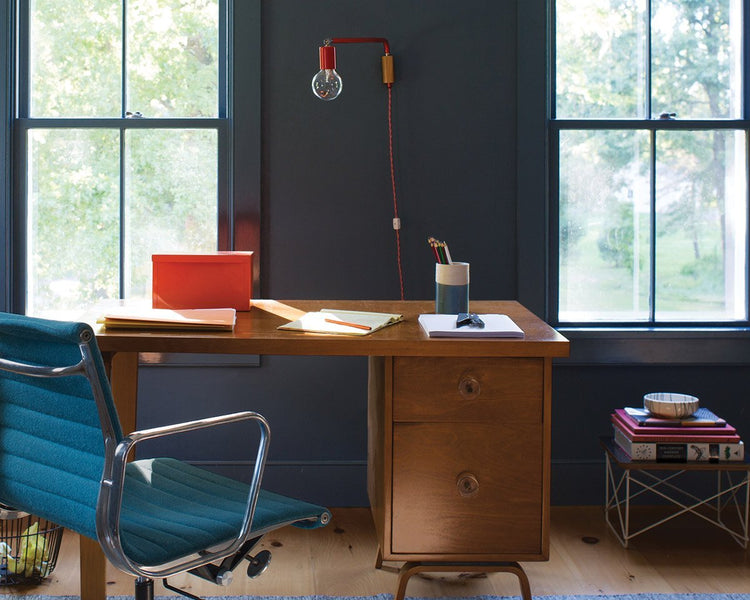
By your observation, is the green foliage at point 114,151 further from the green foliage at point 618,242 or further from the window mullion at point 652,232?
the window mullion at point 652,232

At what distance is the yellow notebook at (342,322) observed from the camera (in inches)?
88.5

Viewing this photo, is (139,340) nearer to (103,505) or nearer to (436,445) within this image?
(103,505)

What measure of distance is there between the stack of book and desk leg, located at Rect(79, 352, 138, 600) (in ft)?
5.08

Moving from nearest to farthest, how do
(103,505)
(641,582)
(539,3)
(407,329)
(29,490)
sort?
1. (103,505)
2. (29,490)
3. (407,329)
4. (641,582)
5. (539,3)

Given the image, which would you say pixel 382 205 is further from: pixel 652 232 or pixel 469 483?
pixel 469 483

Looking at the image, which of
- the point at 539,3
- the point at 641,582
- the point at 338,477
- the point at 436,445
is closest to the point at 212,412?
the point at 338,477

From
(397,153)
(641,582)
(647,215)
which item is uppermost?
(397,153)

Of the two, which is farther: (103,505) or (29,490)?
(29,490)

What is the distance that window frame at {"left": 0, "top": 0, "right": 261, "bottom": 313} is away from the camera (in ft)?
10.7

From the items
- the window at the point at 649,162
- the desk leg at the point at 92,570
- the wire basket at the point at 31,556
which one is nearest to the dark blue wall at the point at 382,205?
the window at the point at 649,162

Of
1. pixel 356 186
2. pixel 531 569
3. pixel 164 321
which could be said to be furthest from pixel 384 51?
pixel 531 569

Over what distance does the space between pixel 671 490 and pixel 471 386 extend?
5.02 ft

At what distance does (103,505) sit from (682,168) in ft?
8.32

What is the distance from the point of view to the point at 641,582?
9.07ft
